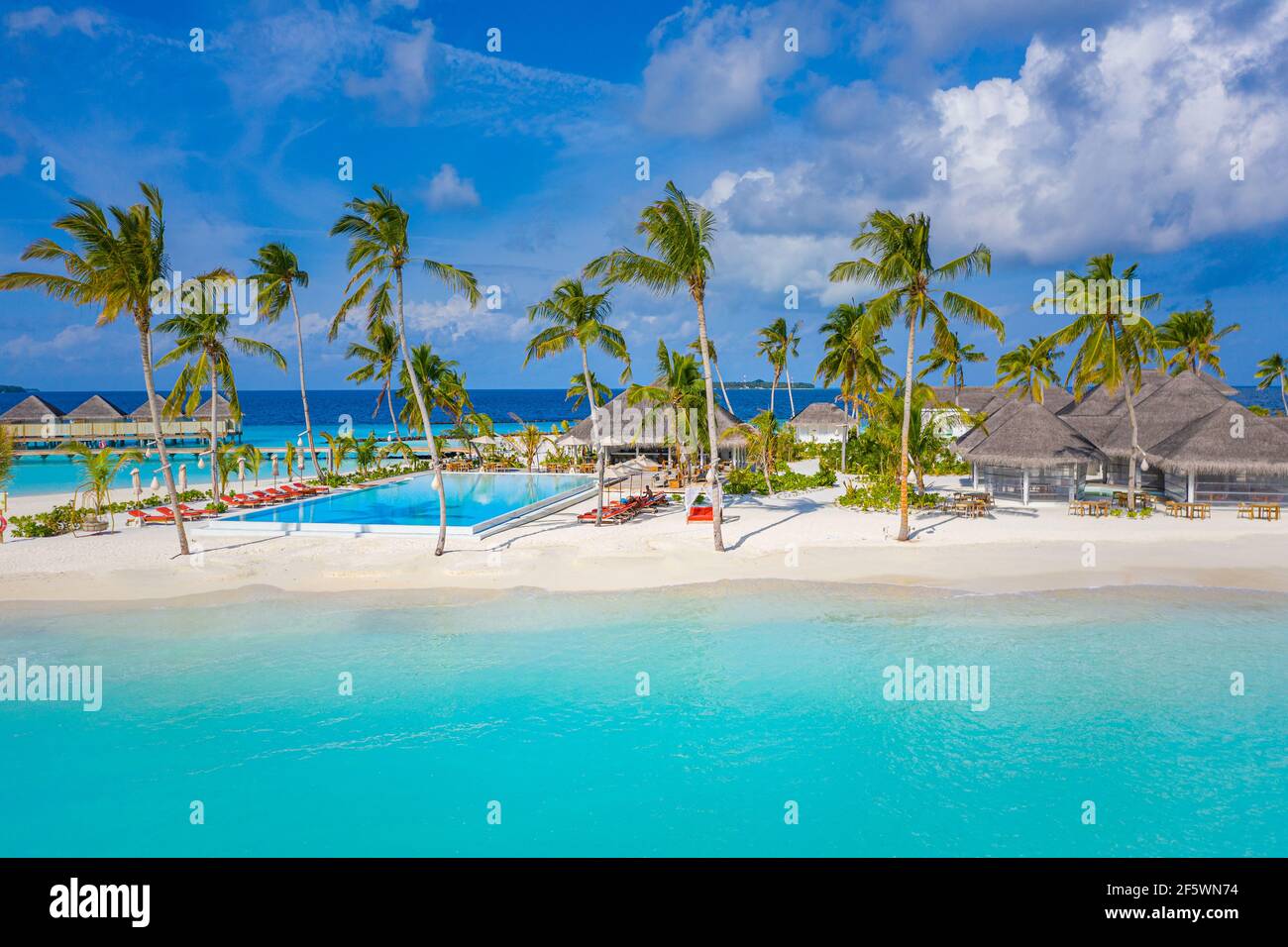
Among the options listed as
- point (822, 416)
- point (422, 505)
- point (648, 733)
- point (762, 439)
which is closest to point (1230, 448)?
point (762, 439)

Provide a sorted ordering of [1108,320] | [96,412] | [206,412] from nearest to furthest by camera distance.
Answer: [1108,320], [96,412], [206,412]

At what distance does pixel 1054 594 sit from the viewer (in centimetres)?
1512

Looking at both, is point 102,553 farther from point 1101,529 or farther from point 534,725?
point 1101,529

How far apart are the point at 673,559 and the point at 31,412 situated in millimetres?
55254

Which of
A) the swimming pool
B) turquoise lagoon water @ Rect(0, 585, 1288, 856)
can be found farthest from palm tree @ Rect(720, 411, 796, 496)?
turquoise lagoon water @ Rect(0, 585, 1288, 856)

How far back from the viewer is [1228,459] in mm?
22531

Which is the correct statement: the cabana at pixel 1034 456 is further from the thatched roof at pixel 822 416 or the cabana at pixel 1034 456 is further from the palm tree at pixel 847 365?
the thatched roof at pixel 822 416

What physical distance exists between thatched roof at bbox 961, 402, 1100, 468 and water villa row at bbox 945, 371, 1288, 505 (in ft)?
0.10

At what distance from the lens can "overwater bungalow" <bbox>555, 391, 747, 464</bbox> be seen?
3234 centimetres

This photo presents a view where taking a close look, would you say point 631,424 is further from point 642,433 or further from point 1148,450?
point 1148,450

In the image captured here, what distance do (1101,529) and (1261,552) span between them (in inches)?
139

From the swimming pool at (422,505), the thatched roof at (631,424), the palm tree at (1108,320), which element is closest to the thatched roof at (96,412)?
the swimming pool at (422,505)

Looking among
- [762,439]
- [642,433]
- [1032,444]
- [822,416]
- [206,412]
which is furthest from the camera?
[206,412]
